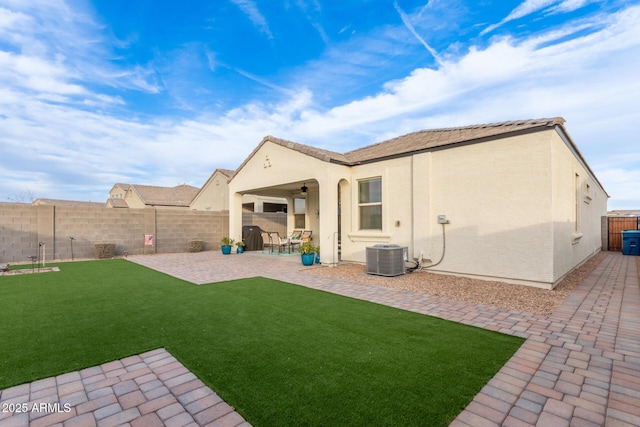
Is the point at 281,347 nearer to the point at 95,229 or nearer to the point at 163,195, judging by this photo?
the point at 95,229

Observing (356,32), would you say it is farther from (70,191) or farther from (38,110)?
(70,191)

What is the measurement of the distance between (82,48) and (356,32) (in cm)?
873

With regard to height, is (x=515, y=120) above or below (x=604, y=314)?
above

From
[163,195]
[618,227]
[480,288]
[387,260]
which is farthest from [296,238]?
[163,195]

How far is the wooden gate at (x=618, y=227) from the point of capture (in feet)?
49.0

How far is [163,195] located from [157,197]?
1283 millimetres

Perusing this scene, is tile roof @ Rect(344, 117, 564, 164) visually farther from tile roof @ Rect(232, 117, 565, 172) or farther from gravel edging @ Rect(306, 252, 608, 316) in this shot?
gravel edging @ Rect(306, 252, 608, 316)

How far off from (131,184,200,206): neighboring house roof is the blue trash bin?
1312 inches

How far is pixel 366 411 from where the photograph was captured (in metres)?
2.16

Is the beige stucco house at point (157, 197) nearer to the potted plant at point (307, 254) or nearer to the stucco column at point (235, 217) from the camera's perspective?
the stucco column at point (235, 217)

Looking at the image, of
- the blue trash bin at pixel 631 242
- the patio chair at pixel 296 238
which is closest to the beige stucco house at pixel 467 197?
the patio chair at pixel 296 238

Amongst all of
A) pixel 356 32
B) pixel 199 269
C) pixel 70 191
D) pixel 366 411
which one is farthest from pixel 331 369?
pixel 70 191

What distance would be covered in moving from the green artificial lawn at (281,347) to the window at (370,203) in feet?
14.0

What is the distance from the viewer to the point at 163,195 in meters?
31.6
